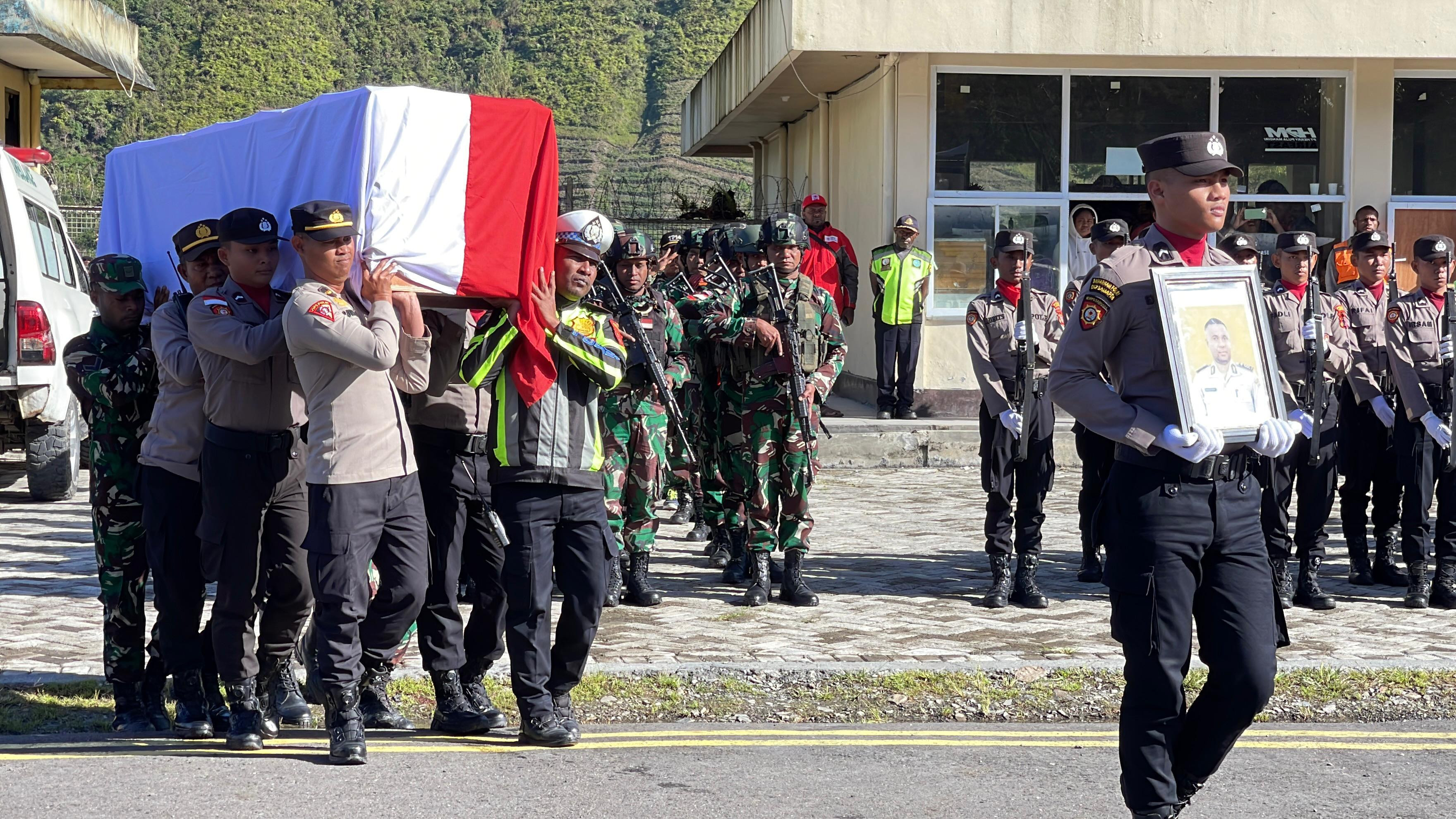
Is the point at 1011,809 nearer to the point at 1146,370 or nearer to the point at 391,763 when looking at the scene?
the point at 1146,370

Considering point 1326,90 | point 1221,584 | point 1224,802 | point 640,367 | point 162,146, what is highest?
point 1326,90

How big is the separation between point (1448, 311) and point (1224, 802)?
436cm

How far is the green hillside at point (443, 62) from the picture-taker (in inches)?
2566

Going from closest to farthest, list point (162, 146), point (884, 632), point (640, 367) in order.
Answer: point (162, 146)
point (640, 367)
point (884, 632)

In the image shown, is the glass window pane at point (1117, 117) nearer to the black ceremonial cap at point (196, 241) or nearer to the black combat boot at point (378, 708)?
the black combat boot at point (378, 708)

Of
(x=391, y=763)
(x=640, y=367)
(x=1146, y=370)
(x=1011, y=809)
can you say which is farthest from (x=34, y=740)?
(x=1146, y=370)

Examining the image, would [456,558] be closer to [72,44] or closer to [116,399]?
[116,399]

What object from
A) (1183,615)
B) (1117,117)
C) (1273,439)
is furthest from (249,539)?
(1117,117)

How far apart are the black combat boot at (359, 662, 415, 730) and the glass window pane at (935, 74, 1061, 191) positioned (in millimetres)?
11101

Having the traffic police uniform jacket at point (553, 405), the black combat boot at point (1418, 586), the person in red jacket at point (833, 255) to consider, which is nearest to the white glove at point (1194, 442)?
the traffic police uniform jacket at point (553, 405)

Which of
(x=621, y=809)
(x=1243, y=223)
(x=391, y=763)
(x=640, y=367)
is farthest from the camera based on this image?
(x=1243, y=223)

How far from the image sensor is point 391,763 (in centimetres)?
548

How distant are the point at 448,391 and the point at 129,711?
1697 millimetres

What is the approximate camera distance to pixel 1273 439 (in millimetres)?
4246
